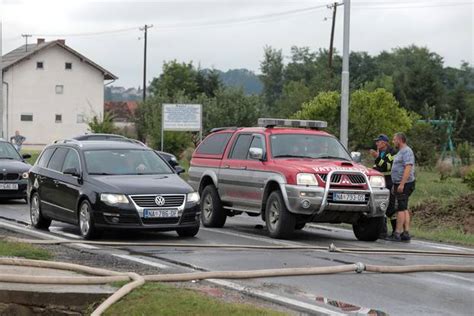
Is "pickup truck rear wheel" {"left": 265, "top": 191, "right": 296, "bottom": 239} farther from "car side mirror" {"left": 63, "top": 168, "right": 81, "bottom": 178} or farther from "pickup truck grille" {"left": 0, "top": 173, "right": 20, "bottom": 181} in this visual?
"pickup truck grille" {"left": 0, "top": 173, "right": 20, "bottom": 181}

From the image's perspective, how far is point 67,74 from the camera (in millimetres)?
84438

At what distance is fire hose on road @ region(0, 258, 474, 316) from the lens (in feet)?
27.5

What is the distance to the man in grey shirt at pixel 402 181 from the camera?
617 inches

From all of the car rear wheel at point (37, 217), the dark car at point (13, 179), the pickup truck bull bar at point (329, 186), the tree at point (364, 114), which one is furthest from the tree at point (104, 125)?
the pickup truck bull bar at point (329, 186)

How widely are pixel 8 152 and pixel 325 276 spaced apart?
14617 millimetres

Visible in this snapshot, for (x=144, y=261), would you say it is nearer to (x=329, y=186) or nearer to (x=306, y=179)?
(x=306, y=179)

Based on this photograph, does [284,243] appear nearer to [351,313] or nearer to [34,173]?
[34,173]

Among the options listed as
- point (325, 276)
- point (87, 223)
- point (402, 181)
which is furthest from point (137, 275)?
point (402, 181)

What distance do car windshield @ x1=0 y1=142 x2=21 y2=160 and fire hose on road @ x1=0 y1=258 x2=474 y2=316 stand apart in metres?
13.8

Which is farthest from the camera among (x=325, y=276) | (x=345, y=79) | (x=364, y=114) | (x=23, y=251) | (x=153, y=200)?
(x=364, y=114)

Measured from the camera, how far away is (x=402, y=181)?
15.6 meters

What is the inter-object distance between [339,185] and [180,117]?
2536 cm

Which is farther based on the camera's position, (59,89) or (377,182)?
(59,89)

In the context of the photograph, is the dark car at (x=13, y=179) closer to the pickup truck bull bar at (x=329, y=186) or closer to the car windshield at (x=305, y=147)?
the car windshield at (x=305, y=147)
